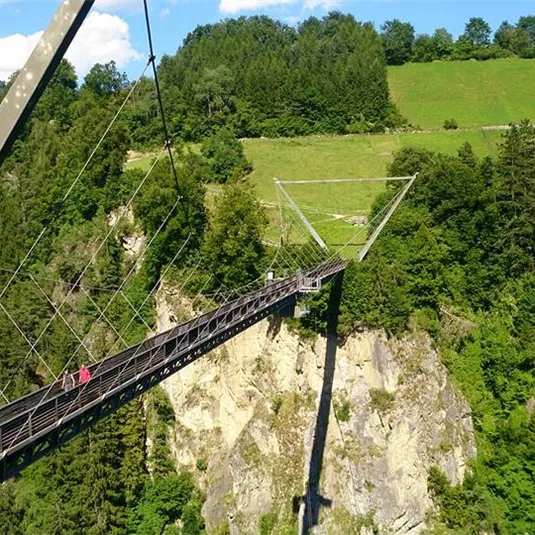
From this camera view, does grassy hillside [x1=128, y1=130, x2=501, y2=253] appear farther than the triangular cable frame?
Yes

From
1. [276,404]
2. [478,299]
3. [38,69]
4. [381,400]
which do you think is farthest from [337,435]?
[38,69]

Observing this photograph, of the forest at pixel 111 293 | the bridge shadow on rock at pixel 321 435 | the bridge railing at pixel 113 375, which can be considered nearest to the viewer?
the bridge railing at pixel 113 375

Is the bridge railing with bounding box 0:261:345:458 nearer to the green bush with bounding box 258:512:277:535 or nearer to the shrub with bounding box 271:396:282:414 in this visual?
the shrub with bounding box 271:396:282:414

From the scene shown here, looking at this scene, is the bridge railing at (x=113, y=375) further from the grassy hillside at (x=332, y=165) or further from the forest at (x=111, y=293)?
the grassy hillside at (x=332, y=165)

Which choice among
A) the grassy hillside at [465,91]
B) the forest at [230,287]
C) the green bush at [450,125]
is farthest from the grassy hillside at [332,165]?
the grassy hillside at [465,91]

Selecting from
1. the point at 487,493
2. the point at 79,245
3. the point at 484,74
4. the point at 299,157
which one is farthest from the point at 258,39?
the point at 487,493

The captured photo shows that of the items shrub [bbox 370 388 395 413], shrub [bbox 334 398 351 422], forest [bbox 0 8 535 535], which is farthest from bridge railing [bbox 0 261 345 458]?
shrub [bbox 370 388 395 413]

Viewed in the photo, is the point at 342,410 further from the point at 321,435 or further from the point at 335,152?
the point at 335,152
